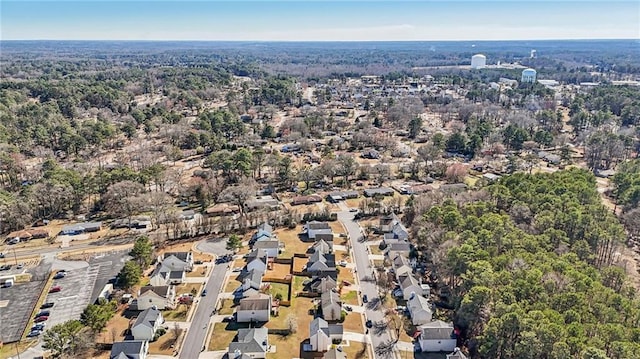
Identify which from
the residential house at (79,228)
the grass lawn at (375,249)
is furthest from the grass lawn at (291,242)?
the residential house at (79,228)

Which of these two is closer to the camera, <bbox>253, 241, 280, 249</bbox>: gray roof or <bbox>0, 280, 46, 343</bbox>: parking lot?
<bbox>0, 280, 46, 343</bbox>: parking lot

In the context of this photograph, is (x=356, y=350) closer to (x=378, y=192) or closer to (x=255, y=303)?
(x=255, y=303)

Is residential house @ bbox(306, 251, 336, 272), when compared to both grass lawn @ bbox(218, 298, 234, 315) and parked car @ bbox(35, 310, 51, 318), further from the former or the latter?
parked car @ bbox(35, 310, 51, 318)

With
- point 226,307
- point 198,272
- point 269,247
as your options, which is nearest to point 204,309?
point 226,307

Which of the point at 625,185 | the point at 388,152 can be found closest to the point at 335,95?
the point at 388,152

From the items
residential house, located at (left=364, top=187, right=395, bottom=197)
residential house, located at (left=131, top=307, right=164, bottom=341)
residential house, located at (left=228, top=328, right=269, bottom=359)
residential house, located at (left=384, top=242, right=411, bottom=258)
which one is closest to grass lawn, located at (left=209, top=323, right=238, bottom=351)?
residential house, located at (left=228, top=328, right=269, bottom=359)

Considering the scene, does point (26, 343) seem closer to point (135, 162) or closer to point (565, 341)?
point (565, 341)
